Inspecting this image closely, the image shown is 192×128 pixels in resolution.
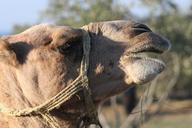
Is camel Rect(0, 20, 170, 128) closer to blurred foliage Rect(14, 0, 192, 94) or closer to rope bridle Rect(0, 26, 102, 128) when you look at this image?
rope bridle Rect(0, 26, 102, 128)

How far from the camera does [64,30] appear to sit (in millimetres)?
4133

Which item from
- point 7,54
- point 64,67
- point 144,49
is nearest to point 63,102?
point 64,67

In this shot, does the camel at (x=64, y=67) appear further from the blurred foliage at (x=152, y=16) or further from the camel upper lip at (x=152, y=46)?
the blurred foliage at (x=152, y=16)

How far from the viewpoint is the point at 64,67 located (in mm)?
4074

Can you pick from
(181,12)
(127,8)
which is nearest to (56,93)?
(127,8)

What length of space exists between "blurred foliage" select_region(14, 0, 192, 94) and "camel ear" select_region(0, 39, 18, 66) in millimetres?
10016

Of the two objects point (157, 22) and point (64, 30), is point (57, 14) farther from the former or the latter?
point (64, 30)

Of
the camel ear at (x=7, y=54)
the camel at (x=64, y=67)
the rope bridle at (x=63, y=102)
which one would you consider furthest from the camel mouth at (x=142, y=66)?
the camel ear at (x=7, y=54)

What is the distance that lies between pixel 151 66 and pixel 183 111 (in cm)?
3849

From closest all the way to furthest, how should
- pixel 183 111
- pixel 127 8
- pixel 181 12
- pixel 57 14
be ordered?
pixel 127 8 → pixel 57 14 → pixel 181 12 → pixel 183 111

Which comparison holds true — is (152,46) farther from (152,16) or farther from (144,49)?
(152,16)

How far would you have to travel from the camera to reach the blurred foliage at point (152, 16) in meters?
15.0

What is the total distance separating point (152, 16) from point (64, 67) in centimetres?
1376

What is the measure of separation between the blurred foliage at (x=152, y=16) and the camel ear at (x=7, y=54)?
394 inches
